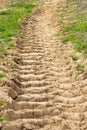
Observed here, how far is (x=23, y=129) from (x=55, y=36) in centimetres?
918

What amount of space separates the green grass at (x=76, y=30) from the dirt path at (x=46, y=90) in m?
0.36

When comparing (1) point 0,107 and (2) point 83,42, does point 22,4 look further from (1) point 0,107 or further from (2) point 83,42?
(1) point 0,107

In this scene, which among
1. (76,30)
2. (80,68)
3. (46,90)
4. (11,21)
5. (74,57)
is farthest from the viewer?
(11,21)

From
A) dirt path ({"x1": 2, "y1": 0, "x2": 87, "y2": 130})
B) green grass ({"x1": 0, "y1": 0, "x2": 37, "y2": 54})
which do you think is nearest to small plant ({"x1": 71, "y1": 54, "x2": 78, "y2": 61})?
dirt path ({"x1": 2, "y1": 0, "x2": 87, "y2": 130})

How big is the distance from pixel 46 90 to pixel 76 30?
7.00 meters

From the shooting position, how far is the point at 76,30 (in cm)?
1630

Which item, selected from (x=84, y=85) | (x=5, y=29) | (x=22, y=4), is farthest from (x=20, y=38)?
(x=22, y=4)

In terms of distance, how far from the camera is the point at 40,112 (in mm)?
8297

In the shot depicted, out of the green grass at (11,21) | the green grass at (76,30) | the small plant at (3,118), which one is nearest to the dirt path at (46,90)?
the small plant at (3,118)

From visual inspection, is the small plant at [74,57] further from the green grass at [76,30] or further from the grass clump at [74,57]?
the green grass at [76,30]

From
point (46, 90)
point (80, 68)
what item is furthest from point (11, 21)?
point (46, 90)

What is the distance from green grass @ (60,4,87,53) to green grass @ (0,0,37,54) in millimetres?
2022

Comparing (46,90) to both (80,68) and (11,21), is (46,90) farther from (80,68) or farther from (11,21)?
(11,21)

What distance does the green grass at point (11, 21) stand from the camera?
14672mm
